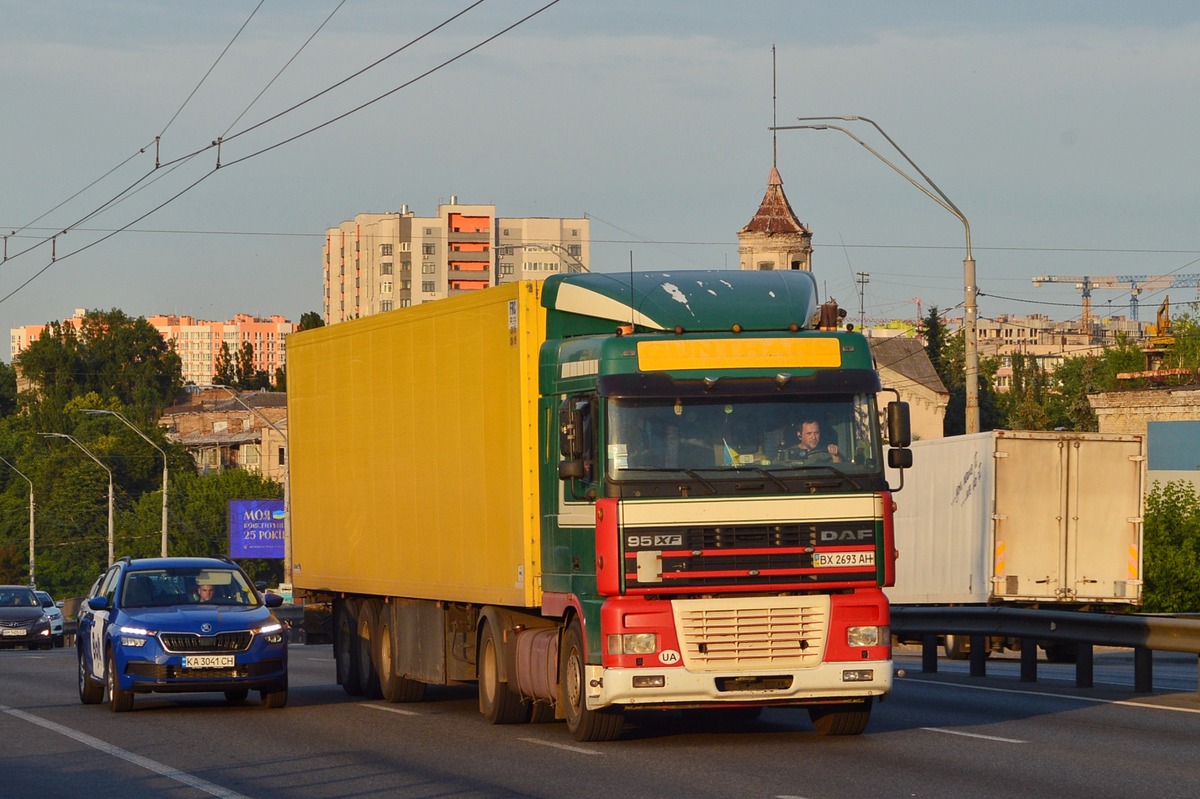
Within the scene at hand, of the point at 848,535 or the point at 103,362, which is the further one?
the point at 103,362

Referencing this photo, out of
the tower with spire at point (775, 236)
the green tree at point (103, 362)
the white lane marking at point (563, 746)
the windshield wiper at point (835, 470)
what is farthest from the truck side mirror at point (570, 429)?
the green tree at point (103, 362)

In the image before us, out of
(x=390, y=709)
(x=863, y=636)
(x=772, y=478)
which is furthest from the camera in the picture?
(x=390, y=709)

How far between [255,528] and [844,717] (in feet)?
249

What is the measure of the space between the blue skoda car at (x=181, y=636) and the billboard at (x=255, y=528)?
68439mm

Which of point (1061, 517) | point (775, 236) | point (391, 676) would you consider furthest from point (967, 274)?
point (775, 236)

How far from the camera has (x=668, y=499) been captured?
561 inches

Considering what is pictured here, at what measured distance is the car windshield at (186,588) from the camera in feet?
64.7

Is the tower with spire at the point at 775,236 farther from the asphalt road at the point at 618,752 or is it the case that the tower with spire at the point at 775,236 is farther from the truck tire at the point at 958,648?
the asphalt road at the point at 618,752

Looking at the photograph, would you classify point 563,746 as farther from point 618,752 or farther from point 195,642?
point 195,642

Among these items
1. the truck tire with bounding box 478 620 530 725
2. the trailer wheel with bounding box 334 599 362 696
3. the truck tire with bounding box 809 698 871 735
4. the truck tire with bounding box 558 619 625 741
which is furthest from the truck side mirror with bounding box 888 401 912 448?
the trailer wheel with bounding box 334 599 362 696

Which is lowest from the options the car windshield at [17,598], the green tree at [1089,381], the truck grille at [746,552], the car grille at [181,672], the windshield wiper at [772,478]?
the car windshield at [17,598]

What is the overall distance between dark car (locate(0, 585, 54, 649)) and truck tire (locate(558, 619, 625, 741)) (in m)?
31.1

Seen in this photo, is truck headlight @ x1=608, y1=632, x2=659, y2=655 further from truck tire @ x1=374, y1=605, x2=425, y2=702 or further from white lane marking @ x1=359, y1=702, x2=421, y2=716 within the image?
truck tire @ x1=374, y1=605, x2=425, y2=702

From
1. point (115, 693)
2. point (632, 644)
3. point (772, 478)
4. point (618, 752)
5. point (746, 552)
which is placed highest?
point (772, 478)
